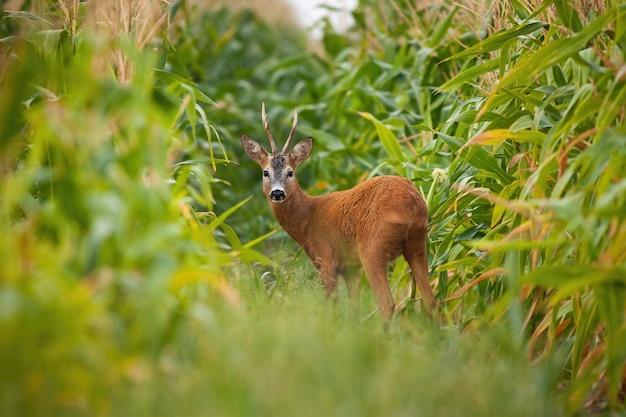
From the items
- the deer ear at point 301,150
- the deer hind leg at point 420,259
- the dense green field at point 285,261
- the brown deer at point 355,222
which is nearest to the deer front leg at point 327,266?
the brown deer at point 355,222

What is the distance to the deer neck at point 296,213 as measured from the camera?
22.1ft

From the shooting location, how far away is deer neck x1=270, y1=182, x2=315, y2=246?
6.73m

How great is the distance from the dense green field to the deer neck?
0.87 ft

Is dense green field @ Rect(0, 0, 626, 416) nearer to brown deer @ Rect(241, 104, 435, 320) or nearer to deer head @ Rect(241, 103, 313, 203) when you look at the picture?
brown deer @ Rect(241, 104, 435, 320)

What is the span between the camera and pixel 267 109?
36.6ft

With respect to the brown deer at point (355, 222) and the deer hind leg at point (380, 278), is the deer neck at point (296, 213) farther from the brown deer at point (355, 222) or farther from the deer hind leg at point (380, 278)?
the deer hind leg at point (380, 278)

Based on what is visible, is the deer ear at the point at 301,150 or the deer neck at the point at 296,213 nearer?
the deer neck at the point at 296,213

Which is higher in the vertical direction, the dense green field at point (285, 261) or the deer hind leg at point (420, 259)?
the dense green field at point (285, 261)

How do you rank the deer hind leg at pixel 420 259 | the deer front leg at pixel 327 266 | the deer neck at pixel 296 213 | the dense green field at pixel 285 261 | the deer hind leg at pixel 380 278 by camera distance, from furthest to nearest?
the deer neck at pixel 296 213 → the deer front leg at pixel 327 266 → the deer hind leg at pixel 380 278 → the deer hind leg at pixel 420 259 → the dense green field at pixel 285 261

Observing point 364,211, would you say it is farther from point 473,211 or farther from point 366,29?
point 366,29

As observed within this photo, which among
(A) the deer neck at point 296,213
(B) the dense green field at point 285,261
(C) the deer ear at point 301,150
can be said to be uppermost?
(B) the dense green field at point 285,261

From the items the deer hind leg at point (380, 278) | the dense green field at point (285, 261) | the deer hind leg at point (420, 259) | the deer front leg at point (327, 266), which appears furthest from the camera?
the deer front leg at point (327, 266)

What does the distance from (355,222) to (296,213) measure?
2.79 ft

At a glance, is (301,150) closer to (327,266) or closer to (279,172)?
(279,172)
